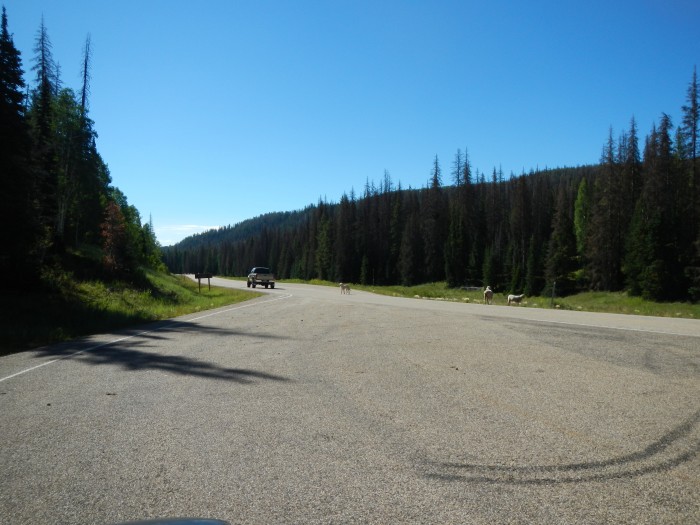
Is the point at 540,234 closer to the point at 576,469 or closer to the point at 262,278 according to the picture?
the point at 262,278

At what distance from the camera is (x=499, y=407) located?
5.49 metres

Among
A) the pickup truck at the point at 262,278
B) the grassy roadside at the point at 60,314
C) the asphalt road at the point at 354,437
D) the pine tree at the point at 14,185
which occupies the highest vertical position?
the pine tree at the point at 14,185

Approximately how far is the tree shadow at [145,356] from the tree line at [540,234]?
116 ft

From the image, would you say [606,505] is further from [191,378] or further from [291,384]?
[191,378]

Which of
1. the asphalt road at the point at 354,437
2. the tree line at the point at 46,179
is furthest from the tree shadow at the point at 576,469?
the tree line at the point at 46,179

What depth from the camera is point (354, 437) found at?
4461mm

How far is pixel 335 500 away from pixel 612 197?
65370 millimetres

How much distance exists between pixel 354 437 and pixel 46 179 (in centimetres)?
3244

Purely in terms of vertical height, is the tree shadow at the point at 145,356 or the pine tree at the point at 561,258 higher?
the pine tree at the point at 561,258

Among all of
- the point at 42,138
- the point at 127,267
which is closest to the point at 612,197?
the point at 127,267

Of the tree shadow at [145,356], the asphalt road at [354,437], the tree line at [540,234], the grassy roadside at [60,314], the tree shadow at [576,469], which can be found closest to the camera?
the asphalt road at [354,437]

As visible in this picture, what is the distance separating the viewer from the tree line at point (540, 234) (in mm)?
46094

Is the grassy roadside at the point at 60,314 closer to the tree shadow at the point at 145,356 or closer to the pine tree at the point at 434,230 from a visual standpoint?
the tree shadow at the point at 145,356

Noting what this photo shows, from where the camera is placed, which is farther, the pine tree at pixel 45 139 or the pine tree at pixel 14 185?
the pine tree at pixel 45 139
